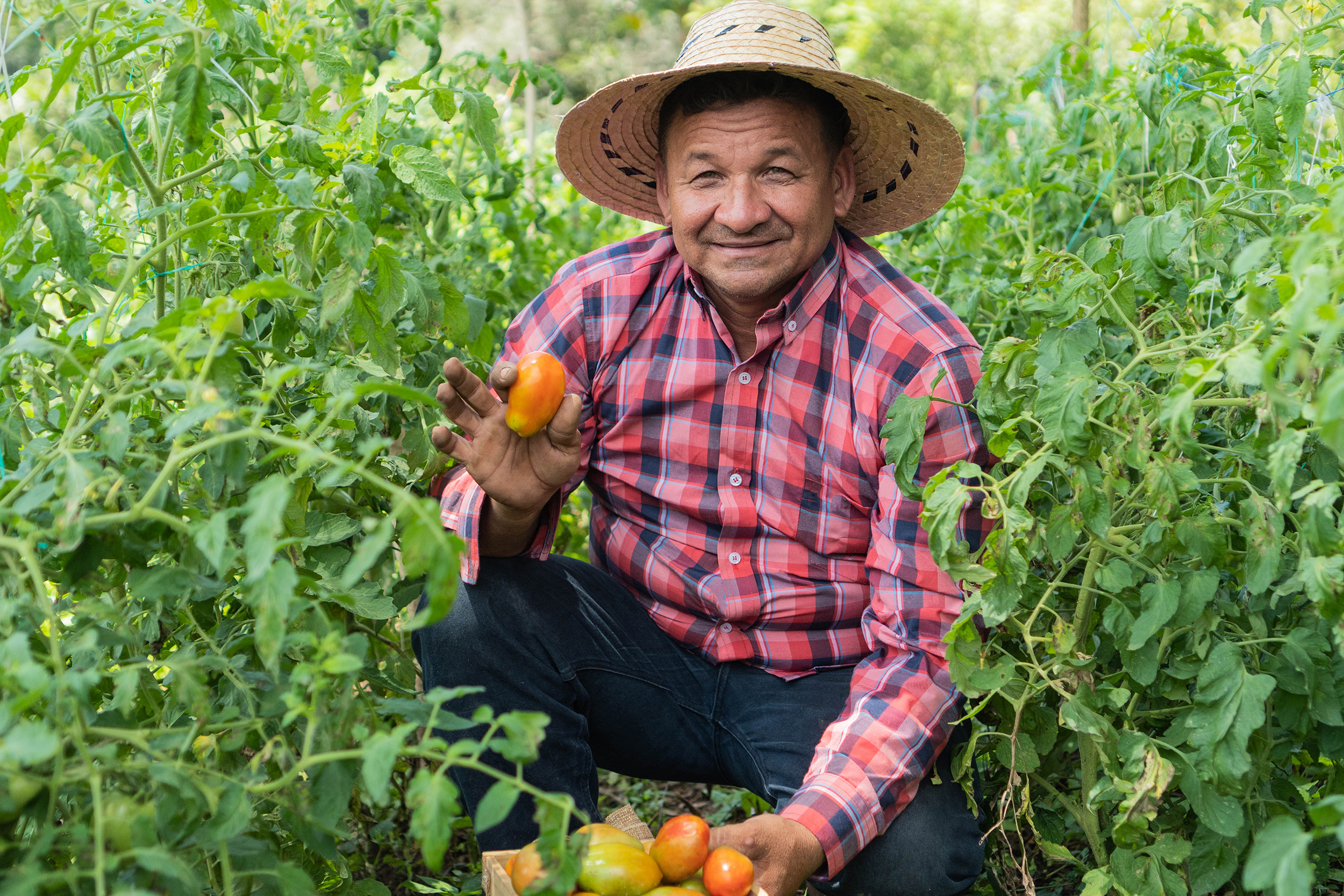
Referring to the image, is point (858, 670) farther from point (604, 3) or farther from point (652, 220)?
point (604, 3)

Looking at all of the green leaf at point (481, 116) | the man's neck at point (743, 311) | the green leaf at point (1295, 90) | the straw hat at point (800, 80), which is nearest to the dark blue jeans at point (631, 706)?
the man's neck at point (743, 311)

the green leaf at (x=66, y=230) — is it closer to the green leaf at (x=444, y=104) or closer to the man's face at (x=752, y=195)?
the green leaf at (x=444, y=104)

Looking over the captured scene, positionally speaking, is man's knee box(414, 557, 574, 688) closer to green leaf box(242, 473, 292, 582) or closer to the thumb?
the thumb

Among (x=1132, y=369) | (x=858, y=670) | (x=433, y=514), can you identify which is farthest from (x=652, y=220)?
(x=433, y=514)

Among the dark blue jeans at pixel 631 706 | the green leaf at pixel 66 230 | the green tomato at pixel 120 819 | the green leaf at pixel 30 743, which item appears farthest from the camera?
the dark blue jeans at pixel 631 706

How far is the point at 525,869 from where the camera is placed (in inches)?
50.7

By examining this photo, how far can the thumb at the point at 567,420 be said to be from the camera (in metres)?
1.72

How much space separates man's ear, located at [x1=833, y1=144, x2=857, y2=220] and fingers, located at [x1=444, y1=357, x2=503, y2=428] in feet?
2.71

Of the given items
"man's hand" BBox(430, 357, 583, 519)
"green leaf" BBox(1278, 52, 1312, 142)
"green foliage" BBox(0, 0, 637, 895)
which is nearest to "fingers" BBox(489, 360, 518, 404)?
"man's hand" BBox(430, 357, 583, 519)

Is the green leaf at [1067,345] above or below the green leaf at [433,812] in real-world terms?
above

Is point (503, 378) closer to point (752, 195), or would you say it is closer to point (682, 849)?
point (752, 195)

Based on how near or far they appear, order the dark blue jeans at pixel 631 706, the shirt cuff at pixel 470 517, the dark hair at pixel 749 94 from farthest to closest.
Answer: the dark hair at pixel 749 94 < the shirt cuff at pixel 470 517 < the dark blue jeans at pixel 631 706

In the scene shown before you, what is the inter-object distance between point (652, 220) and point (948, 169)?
63 cm

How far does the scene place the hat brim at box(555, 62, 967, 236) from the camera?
1.97m
